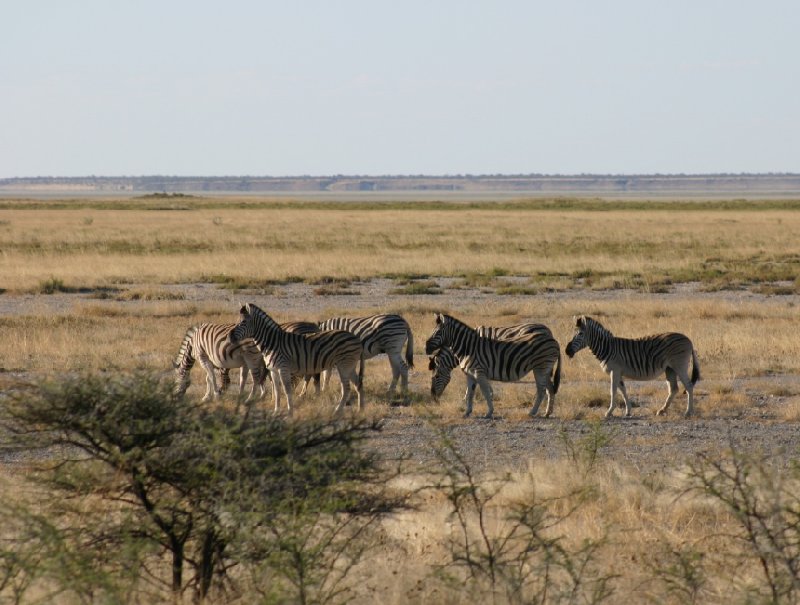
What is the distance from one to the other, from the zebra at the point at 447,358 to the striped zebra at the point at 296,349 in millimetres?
1188

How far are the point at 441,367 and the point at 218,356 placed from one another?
2.81 m

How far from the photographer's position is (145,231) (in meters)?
60.6

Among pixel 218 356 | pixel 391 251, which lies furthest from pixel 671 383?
pixel 391 251

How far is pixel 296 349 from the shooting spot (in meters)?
13.9

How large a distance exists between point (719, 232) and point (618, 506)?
53.6m

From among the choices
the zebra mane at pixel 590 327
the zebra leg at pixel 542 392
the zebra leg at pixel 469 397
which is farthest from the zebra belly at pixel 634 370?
the zebra leg at pixel 469 397

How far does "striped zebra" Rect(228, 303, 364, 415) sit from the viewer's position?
13.9 meters

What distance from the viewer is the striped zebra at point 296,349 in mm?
13852

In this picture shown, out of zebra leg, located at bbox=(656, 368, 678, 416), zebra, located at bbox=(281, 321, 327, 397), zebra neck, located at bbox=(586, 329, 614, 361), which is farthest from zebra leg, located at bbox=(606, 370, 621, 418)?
zebra, located at bbox=(281, 321, 327, 397)

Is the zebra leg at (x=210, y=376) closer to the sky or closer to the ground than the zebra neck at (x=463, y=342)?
closer to the ground

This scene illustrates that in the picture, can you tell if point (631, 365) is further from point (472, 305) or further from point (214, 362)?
point (472, 305)

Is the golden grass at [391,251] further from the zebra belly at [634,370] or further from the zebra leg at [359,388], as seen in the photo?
the zebra leg at [359,388]

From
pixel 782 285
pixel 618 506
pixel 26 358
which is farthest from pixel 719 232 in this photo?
pixel 618 506

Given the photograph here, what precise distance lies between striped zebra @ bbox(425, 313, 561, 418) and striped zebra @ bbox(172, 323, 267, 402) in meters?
2.36
